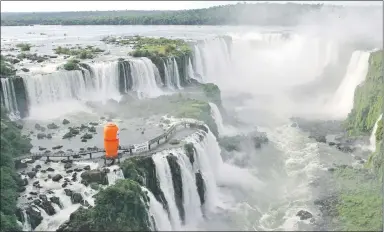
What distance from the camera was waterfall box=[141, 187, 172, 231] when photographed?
19.9 meters

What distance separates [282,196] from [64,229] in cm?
1279

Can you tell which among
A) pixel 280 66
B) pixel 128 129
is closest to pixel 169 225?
pixel 128 129

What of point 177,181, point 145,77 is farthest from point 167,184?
point 145,77

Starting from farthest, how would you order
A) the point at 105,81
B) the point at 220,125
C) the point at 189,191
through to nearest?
the point at 105,81 < the point at 220,125 < the point at 189,191

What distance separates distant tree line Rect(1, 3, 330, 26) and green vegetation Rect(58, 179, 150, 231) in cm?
6983

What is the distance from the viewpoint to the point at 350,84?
4100 cm

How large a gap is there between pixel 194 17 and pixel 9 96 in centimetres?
7109

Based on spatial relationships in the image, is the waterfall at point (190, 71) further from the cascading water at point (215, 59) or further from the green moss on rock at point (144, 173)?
the green moss on rock at point (144, 173)

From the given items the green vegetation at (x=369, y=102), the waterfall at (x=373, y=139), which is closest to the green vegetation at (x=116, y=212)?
the waterfall at (x=373, y=139)

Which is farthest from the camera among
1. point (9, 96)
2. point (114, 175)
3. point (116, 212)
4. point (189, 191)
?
point (9, 96)

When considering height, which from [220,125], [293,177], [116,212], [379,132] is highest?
[116,212]

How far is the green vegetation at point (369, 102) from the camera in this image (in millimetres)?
31734

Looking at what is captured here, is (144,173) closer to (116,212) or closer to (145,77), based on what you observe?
(116,212)

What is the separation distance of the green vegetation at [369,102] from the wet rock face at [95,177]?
20.2 metres
